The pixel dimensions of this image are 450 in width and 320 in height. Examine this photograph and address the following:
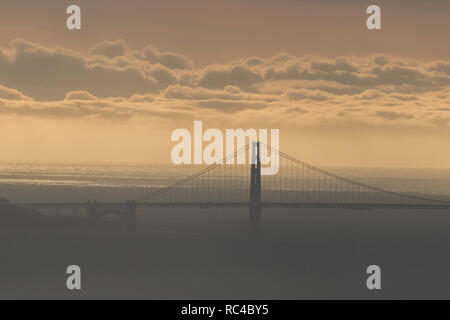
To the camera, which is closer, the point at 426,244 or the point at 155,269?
the point at 155,269

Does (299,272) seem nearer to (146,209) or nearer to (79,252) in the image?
(79,252)

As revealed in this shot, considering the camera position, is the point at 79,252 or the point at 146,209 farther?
the point at 146,209

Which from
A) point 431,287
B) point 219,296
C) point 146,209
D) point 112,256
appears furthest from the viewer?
point 146,209

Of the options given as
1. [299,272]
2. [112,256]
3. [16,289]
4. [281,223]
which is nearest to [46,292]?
[16,289]

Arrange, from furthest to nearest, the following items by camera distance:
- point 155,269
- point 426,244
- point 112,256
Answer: point 426,244 → point 112,256 → point 155,269

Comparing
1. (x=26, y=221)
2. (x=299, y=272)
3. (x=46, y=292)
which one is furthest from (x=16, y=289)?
(x=26, y=221)

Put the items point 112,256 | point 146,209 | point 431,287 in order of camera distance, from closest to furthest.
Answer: point 431,287
point 112,256
point 146,209

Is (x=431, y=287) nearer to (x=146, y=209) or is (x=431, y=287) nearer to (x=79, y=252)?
(x=79, y=252)
